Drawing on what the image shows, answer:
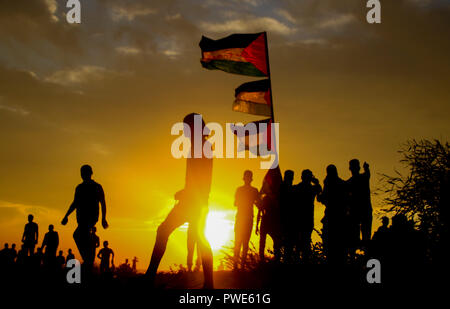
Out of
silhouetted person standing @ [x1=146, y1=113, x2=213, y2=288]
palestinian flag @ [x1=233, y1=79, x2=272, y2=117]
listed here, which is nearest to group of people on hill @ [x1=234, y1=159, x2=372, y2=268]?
palestinian flag @ [x1=233, y1=79, x2=272, y2=117]

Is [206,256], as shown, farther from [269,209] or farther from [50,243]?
[50,243]

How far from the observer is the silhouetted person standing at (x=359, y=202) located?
9.08 metres

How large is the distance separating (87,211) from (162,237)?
2.67m

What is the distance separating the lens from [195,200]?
7.04 m

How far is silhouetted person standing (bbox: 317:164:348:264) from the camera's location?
875 centimetres

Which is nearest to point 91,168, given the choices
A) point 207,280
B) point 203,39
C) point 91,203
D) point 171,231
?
point 91,203

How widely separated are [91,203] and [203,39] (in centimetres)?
602

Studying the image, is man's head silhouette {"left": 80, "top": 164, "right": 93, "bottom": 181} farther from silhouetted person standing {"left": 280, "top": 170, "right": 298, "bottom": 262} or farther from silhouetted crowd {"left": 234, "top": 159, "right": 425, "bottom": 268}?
silhouetted person standing {"left": 280, "top": 170, "right": 298, "bottom": 262}

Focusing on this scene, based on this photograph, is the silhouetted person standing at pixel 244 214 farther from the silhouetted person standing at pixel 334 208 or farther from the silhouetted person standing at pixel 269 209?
the silhouetted person standing at pixel 334 208

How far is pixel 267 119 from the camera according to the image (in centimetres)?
1209

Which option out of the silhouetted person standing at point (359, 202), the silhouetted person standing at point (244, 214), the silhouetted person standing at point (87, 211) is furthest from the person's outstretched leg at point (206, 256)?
the silhouetted person standing at point (244, 214)

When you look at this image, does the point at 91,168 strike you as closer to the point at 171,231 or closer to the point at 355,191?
the point at 171,231

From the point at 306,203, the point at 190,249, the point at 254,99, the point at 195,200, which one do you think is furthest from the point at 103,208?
the point at 254,99
